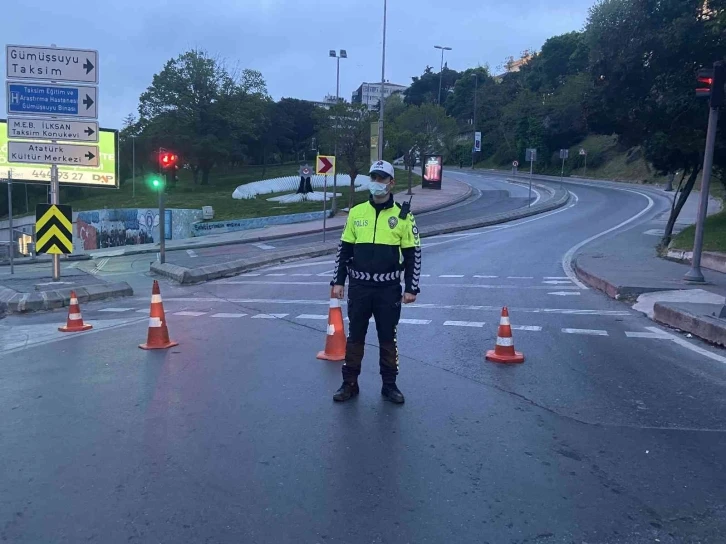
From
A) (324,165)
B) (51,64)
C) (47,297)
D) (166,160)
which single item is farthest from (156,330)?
(324,165)

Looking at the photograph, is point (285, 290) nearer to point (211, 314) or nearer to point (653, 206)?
point (211, 314)

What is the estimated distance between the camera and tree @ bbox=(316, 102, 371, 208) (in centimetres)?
3756

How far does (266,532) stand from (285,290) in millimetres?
10353

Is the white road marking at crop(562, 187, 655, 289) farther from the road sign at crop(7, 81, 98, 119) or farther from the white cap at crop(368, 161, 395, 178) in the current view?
the road sign at crop(7, 81, 98, 119)

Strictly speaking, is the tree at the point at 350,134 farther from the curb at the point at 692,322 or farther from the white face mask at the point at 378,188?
the white face mask at the point at 378,188

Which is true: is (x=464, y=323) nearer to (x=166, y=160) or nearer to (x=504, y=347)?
(x=504, y=347)

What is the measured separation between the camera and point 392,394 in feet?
19.0

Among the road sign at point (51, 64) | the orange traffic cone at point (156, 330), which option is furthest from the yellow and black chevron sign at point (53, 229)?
the orange traffic cone at point (156, 330)

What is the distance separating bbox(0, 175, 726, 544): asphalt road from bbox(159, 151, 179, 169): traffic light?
34.6ft

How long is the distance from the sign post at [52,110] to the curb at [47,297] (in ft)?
3.30

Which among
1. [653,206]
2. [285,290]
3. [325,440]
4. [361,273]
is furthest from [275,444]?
[653,206]

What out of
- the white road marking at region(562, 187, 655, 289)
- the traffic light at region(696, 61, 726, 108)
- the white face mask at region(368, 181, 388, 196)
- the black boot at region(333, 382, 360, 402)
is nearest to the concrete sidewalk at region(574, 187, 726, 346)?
the white road marking at region(562, 187, 655, 289)

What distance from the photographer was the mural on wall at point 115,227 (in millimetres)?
43719

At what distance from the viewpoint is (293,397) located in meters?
5.93
